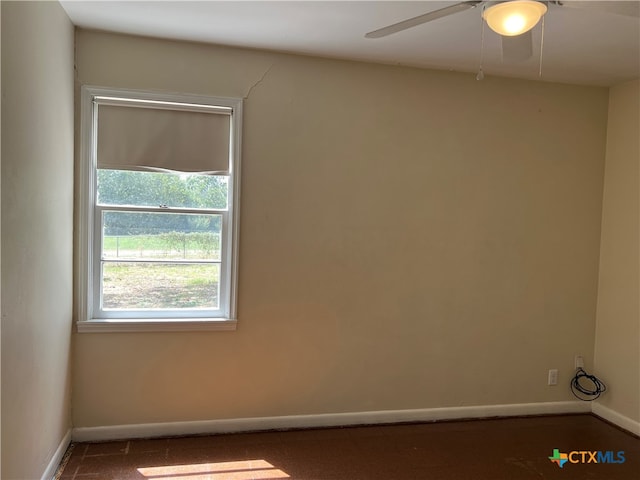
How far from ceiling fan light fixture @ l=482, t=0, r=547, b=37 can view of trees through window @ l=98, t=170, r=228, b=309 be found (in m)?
1.82

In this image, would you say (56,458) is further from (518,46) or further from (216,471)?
(518,46)

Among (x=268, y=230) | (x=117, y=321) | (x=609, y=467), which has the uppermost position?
(x=268, y=230)

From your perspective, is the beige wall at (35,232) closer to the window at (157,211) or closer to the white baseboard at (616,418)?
the window at (157,211)

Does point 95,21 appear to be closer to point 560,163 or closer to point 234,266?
point 234,266

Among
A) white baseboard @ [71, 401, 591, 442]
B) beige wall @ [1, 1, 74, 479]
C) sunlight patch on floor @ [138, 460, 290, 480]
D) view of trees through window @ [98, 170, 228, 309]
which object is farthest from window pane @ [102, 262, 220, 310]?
sunlight patch on floor @ [138, 460, 290, 480]

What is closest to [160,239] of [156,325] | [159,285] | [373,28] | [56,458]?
[159,285]

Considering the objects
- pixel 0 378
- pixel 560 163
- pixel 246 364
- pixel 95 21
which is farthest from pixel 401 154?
pixel 0 378

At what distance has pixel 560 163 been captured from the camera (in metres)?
3.39

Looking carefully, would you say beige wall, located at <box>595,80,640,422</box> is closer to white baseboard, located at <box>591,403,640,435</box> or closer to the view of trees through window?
white baseboard, located at <box>591,403,640,435</box>

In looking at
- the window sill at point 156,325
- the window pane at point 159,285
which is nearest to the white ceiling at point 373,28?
the window pane at point 159,285

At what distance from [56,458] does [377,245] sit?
7.29ft

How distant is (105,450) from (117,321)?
742 millimetres

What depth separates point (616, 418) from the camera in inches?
131

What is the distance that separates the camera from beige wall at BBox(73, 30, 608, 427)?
2.86 m
